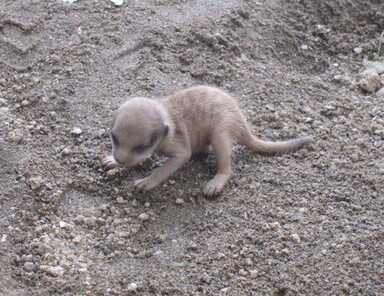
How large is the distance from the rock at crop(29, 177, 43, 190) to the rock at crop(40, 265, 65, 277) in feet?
1.92

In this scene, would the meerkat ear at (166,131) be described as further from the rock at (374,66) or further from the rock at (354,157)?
the rock at (374,66)

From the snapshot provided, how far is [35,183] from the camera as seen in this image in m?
4.19

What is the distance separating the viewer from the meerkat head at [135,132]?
409 cm

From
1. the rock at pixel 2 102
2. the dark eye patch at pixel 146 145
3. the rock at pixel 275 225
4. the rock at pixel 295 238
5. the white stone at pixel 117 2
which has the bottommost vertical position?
the rock at pixel 2 102

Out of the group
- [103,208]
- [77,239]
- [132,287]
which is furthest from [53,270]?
[103,208]

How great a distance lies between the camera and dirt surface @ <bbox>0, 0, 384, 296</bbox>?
383 cm

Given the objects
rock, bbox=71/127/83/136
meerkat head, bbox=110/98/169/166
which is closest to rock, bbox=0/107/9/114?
rock, bbox=71/127/83/136

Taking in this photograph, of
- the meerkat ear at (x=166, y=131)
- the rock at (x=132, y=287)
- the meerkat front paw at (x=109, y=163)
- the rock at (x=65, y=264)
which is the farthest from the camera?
the meerkat front paw at (x=109, y=163)

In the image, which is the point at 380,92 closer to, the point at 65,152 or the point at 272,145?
the point at 272,145

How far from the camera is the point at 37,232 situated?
3945 millimetres

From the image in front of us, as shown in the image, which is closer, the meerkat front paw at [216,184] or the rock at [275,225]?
the rock at [275,225]

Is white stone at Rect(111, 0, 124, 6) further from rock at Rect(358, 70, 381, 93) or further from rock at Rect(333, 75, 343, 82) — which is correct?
rock at Rect(358, 70, 381, 93)

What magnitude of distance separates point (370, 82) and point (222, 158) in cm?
168

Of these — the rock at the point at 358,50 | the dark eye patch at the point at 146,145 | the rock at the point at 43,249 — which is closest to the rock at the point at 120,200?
the dark eye patch at the point at 146,145
